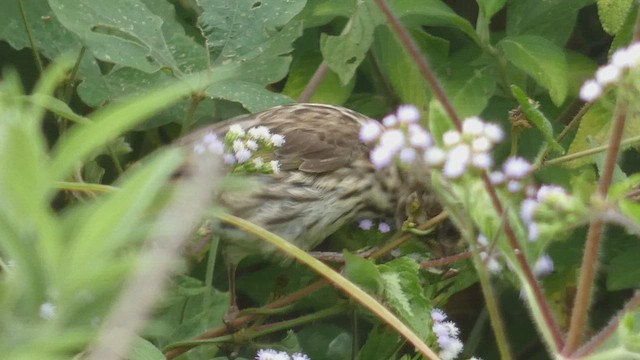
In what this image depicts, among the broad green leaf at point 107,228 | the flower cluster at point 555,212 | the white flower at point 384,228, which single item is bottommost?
the broad green leaf at point 107,228

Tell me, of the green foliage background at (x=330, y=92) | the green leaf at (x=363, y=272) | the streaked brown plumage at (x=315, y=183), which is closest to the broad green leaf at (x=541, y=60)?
the green foliage background at (x=330, y=92)

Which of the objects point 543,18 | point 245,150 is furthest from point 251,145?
Answer: point 543,18

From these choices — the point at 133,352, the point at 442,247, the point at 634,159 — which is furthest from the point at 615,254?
the point at 133,352

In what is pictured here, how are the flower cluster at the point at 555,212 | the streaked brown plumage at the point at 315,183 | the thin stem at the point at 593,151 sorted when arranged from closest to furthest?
1. the flower cluster at the point at 555,212
2. the thin stem at the point at 593,151
3. the streaked brown plumage at the point at 315,183

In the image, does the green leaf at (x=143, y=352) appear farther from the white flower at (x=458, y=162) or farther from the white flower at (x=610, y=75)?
the white flower at (x=610, y=75)

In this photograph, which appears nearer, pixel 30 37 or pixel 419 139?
pixel 419 139

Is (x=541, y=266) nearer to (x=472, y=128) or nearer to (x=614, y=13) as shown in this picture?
(x=472, y=128)

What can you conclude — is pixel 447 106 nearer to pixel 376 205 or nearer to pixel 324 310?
pixel 324 310
